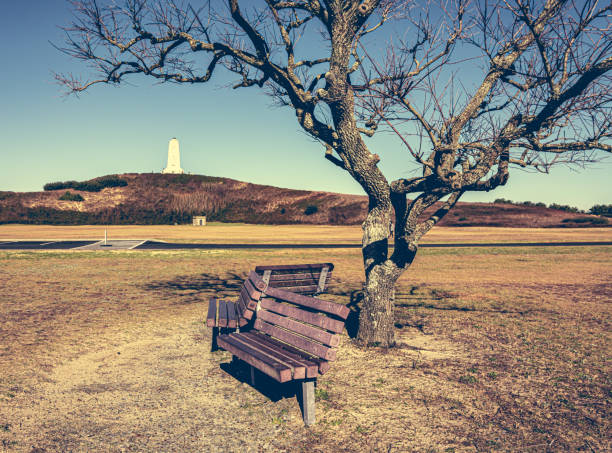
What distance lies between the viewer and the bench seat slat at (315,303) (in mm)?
3994

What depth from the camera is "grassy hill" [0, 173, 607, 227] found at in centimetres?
5069

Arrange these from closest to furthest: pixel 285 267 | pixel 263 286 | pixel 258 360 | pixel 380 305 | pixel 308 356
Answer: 1. pixel 258 360
2. pixel 308 356
3. pixel 263 286
4. pixel 380 305
5. pixel 285 267

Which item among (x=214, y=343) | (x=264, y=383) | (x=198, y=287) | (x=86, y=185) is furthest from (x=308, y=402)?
(x=86, y=185)

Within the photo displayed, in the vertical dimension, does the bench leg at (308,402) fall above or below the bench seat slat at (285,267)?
below

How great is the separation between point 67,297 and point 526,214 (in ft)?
168

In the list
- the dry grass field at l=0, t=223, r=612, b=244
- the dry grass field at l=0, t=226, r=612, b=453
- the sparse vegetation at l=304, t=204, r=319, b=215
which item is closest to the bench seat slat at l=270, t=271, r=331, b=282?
the dry grass field at l=0, t=226, r=612, b=453

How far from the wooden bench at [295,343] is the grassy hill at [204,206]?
158ft

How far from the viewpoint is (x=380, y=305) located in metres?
6.07

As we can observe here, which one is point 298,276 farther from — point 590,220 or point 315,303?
point 590,220

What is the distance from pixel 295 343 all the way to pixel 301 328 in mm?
164

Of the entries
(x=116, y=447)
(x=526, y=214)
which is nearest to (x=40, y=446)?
(x=116, y=447)

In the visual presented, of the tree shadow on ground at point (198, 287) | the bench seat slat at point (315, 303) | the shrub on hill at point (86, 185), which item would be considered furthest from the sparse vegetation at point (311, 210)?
the bench seat slat at point (315, 303)

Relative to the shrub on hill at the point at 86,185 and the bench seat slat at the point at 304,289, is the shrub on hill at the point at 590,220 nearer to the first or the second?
the bench seat slat at the point at 304,289

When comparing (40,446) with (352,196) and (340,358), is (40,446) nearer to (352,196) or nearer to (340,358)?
(340,358)
